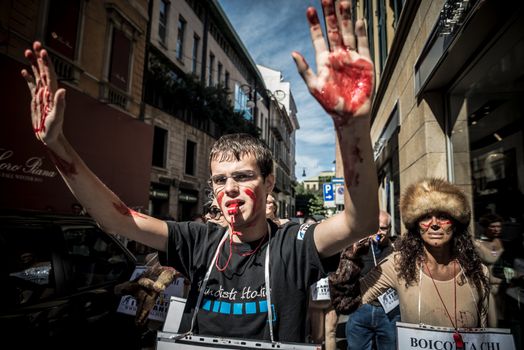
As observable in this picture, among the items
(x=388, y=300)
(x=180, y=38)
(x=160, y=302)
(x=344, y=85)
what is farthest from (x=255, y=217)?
(x=180, y=38)

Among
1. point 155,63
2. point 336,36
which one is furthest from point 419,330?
point 155,63

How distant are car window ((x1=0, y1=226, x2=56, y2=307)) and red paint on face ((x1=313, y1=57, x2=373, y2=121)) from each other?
9.20 feet

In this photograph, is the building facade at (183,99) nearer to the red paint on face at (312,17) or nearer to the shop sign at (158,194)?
the shop sign at (158,194)

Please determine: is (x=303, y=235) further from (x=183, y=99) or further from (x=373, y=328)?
(x=183, y=99)

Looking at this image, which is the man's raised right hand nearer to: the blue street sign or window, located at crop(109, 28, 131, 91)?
the blue street sign

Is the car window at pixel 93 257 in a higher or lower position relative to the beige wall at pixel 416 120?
lower

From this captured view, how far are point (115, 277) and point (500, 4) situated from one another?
16.6 feet

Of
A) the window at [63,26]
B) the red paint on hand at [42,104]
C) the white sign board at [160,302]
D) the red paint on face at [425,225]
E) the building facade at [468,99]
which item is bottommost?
the white sign board at [160,302]

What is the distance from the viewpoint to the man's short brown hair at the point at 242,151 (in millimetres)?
1616

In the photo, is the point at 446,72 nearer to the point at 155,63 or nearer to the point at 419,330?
the point at 419,330

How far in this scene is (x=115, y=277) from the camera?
3.48 meters

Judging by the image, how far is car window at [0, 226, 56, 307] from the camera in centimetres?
247

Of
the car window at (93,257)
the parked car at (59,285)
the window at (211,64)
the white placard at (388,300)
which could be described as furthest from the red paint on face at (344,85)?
the window at (211,64)

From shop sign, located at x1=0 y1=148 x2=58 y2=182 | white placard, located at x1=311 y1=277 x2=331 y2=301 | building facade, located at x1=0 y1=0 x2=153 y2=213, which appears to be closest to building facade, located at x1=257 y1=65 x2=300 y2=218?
building facade, located at x1=0 y1=0 x2=153 y2=213
